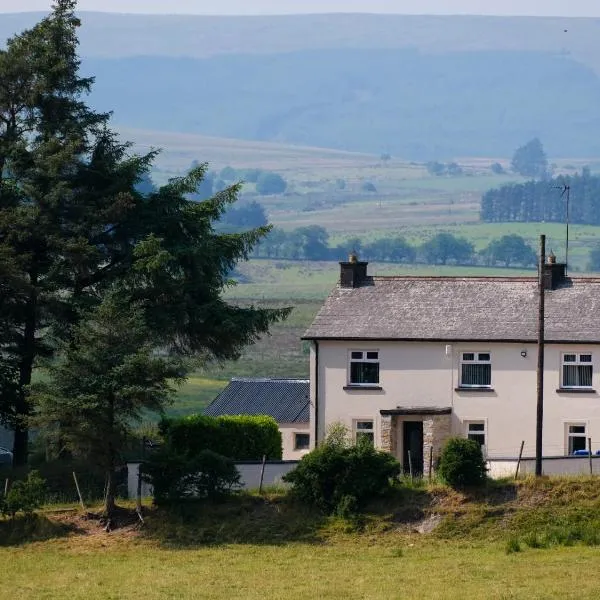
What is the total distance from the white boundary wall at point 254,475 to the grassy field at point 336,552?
8.31ft

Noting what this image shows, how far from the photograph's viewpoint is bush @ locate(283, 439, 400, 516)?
4575 cm

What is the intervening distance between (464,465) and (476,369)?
11.2 m

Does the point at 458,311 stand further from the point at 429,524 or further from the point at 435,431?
the point at 429,524

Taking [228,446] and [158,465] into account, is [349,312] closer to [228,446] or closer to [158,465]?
[228,446]

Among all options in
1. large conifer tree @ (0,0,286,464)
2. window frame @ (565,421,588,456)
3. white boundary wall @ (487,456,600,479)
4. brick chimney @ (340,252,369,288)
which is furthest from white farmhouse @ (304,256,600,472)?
white boundary wall @ (487,456,600,479)

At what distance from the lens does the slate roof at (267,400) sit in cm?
7112

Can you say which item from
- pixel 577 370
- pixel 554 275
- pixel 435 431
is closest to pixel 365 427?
pixel 435 431

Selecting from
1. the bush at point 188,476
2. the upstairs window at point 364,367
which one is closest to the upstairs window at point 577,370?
the upstairs window at point 364,367

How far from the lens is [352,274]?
60469 mm

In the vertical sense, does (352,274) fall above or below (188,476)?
above

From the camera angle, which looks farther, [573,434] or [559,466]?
[573,434]

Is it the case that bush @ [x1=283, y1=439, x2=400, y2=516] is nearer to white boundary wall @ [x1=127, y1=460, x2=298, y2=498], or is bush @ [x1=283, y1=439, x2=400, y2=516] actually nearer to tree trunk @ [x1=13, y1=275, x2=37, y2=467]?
white boundary wall @ [x1=127, y1=460, x2=298, y2=498]

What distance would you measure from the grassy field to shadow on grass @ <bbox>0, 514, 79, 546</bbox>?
0.25ft

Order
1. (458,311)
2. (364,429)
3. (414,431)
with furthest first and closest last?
(458,311)
(364,429)
(414,431)
